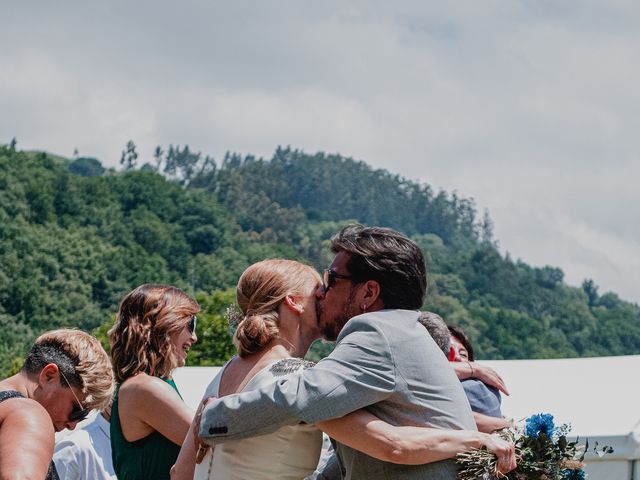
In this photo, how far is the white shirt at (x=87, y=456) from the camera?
5.04m

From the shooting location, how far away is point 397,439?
117 inches

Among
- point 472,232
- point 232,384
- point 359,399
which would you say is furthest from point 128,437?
point 472,232

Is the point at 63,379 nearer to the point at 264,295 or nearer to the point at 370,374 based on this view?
the point at 264,295

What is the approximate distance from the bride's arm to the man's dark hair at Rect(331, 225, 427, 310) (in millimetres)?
371

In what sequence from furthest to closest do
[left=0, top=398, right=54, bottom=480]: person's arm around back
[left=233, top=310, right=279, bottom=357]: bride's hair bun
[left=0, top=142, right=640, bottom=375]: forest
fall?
[left=0, top=142, right=640, bottom=375]: forest < [left=233, top=310, right=279, bottom=357]: bride's hair bun < [left=0, top=398, right=54, bottom=480]: person's arm around back

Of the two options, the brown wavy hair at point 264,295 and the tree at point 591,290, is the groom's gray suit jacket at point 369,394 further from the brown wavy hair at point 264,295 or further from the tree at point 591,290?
the tree at point 591,290

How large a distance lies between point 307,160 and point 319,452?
171 meters

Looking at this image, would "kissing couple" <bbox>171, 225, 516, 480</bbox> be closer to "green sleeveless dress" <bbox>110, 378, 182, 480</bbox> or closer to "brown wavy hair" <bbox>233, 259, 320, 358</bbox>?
"brown wavy hair" <bbox>233, 259, 320, 358</bbox>

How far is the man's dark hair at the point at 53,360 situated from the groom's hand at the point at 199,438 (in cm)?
52

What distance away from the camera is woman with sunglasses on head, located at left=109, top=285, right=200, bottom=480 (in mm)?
3846

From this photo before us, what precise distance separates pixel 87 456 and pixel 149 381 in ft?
4.33

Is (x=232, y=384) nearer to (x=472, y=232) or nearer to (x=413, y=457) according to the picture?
(x=413, y=457)

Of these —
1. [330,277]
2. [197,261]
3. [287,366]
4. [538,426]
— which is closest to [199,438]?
[287,366]

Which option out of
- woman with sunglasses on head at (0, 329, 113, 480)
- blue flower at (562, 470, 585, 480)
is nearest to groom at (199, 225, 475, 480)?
blue flower at (562, 470, 585, 480)
